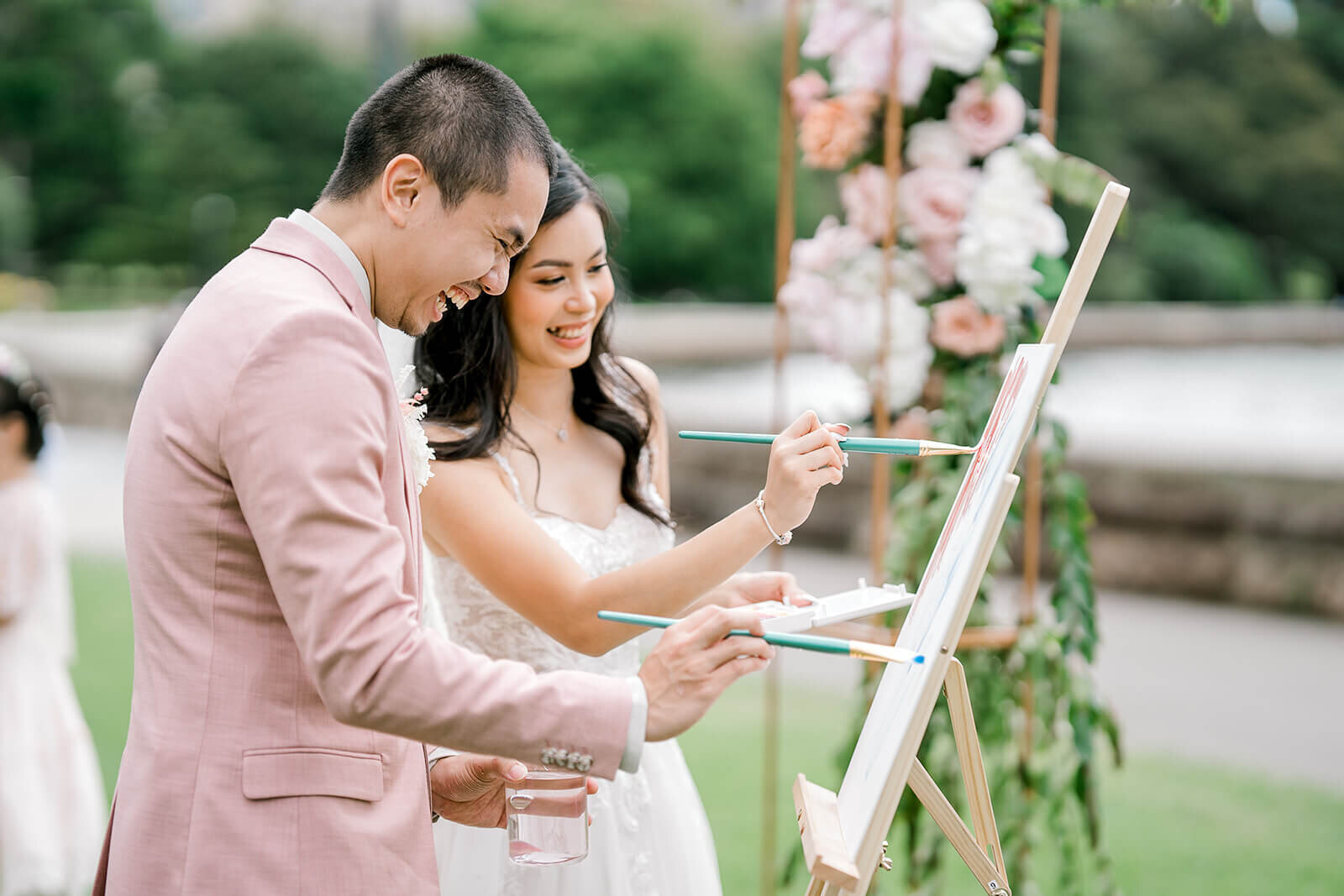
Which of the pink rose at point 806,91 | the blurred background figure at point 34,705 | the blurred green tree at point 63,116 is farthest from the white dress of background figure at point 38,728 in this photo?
the blurred green tree at point 63,116

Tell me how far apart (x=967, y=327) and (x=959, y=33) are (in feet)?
2.01

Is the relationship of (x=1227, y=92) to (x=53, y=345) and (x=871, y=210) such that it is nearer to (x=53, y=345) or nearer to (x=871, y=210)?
(x=53, y=345)

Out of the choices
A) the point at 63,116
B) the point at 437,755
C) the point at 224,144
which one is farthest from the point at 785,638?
the point at 63,116

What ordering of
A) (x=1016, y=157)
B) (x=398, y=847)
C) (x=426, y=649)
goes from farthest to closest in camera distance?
(x=1016, y=157), (x=398, y=847), (x=426, y=649)

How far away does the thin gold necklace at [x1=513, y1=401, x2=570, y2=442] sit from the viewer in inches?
94.1

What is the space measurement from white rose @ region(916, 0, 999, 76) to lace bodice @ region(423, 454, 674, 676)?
129 centimetres

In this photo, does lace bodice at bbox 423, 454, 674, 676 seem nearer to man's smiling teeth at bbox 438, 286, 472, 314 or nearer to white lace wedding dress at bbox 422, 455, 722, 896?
white lace wedding dress at bbox 422, 455, 722, 896

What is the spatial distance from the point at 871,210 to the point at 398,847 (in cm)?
197

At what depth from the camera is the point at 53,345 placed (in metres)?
16.5

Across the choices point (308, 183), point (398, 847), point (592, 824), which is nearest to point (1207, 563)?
point (592, 824)

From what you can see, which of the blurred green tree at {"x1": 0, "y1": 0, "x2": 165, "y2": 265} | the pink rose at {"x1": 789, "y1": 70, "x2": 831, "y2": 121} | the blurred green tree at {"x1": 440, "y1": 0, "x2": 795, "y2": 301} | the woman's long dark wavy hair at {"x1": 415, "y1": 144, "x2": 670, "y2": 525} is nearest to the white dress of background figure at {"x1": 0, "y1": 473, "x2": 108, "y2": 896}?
the woman's long dark wavy hair at {"x1": 415, "y1": 144, "x2": 670, "y2": 525}

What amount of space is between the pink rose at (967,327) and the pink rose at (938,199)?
162 millimetres

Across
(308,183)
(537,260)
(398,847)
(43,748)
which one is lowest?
(43,748)

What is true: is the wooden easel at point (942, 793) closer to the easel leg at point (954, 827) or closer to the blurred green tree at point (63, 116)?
the easel leg at point (954, 827)
